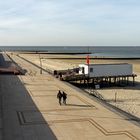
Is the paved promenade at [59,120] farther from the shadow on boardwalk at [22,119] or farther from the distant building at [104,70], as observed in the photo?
the distant building at [104,70]

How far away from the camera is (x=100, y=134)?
24219 mm

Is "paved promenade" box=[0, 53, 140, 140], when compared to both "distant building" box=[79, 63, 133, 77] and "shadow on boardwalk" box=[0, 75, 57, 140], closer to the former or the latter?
"shadow on boardwalk" box=[0, 75, 57, 140]

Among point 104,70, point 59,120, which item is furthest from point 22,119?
point 104,70

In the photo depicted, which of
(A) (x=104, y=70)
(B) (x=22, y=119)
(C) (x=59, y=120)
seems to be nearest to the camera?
(C) (x=59, y=120)

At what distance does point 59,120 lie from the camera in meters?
28.4

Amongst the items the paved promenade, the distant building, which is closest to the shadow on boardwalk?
the paved promenade

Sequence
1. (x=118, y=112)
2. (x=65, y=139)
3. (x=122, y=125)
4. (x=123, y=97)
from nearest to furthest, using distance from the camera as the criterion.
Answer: (x=65, y=139) < (x=122, y=125) < (x=118, y=112) < (x=123, y=97)

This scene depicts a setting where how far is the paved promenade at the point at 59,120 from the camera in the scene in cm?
2395

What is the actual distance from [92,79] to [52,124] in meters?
41.3

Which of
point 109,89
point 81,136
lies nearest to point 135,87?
point 109,89

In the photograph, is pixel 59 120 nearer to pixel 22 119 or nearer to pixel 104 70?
pixel 22 119

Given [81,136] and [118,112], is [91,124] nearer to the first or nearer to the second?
[81,136]

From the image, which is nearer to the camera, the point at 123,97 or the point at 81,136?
the point at 81,136

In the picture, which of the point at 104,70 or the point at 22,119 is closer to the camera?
the point at 22,119
